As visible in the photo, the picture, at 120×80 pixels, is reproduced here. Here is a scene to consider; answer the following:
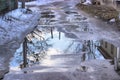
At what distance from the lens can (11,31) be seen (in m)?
12.6

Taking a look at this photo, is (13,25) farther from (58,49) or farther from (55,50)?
(55,50)

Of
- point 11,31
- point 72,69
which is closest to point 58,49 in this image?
point 72,69

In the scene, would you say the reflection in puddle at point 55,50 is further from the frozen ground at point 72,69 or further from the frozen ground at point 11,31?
the frozen ground at point 11,31

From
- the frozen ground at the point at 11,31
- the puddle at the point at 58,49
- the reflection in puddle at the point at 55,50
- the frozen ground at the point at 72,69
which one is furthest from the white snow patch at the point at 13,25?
the frozen ground at the point at 72,69

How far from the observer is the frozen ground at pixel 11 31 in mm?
9102

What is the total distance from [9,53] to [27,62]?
4.20 ft

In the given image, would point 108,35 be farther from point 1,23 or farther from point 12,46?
point 1,23

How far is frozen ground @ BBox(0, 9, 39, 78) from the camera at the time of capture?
Result: 910 cm

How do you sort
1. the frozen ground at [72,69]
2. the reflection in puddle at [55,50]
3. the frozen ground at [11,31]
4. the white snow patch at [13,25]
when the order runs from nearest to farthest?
the frozen ground at [72,69] < the reflection in puddle at [55,50] < the frozen ground at [11,31] < the white snow patch at [13,25]

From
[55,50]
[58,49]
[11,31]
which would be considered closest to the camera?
[55,50]

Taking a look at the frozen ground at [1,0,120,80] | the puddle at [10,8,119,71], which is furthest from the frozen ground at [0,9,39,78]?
the frozen ground at [1,0,120,80]

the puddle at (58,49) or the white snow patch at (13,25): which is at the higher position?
the white snow patch at (13,25)

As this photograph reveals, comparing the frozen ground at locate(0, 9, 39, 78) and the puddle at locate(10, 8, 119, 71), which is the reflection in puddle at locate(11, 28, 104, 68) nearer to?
the puddle at locate(10, 8, 119, 71)

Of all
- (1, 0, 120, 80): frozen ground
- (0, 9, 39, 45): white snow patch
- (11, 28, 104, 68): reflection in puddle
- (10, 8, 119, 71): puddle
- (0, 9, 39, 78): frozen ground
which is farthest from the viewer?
(0, 9, 39, 45): white snow patch
